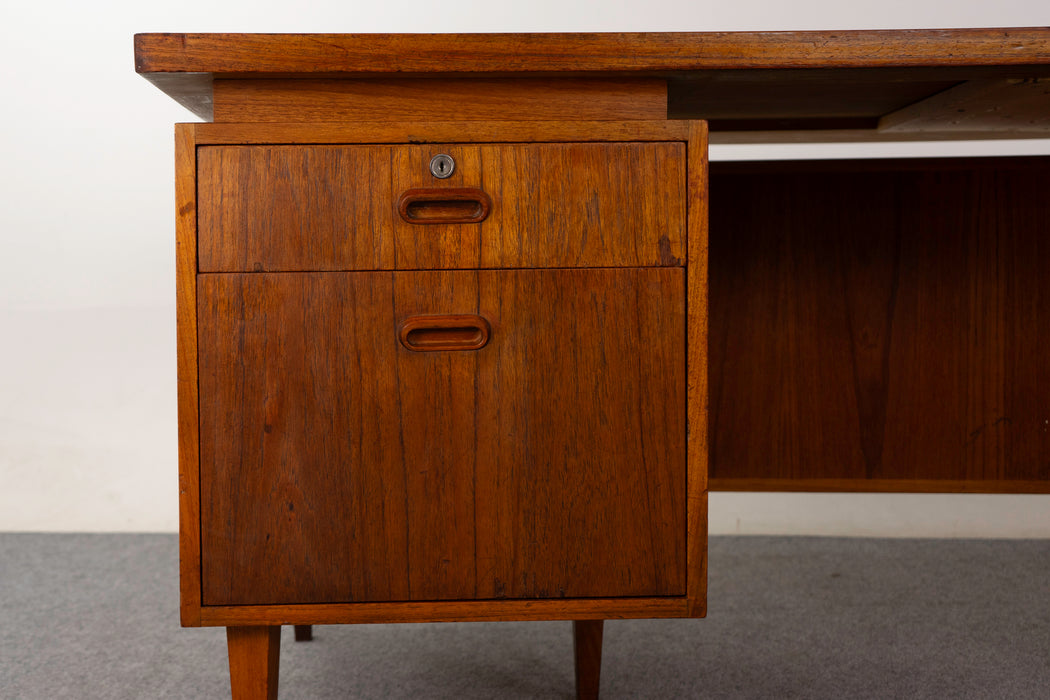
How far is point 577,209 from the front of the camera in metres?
0.80

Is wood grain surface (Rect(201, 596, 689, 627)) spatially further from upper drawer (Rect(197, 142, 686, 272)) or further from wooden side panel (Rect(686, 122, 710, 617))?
upper drawer (Rect(197, 142, 686, 272))

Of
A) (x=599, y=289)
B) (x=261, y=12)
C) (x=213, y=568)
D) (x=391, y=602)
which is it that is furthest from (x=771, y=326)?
(x=261, y=12)

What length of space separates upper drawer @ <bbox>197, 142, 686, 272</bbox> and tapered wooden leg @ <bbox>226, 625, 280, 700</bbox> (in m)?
0.33

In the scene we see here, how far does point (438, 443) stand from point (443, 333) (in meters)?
0.10

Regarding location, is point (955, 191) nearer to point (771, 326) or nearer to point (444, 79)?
point (771, 326)

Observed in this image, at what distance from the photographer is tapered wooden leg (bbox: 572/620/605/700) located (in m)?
1.13

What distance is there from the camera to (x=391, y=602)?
2.69 ft

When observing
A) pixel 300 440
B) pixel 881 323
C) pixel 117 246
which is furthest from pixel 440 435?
pixel 117 246

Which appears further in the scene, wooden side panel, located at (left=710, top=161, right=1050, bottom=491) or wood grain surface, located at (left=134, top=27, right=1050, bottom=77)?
wooden side panel, located at (left=710, top=161, right=1050, bottom=491)

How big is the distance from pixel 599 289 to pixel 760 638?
84 cm

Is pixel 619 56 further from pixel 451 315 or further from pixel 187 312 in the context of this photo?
pixel 187 312

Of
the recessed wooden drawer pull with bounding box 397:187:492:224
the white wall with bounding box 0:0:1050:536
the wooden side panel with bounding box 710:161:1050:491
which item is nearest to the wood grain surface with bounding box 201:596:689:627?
the recessed wooden drawer pull with bounding box 397:187:492:224

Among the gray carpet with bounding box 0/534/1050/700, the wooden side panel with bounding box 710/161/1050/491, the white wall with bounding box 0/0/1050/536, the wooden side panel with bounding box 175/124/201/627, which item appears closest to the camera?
the wooden side panel with bounding box 175/124/201/627

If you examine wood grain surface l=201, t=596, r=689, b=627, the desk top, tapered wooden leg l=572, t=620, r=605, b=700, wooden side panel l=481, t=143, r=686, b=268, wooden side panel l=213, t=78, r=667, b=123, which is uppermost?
the desk top
